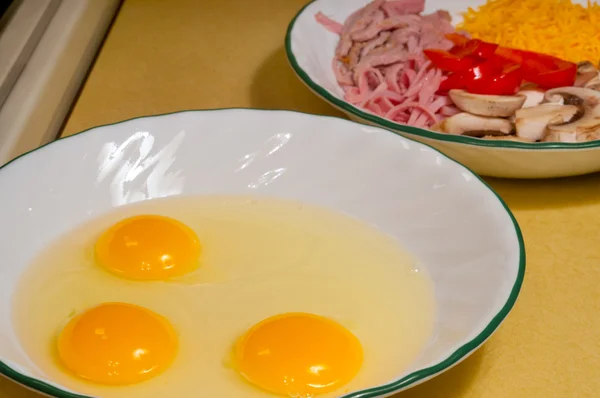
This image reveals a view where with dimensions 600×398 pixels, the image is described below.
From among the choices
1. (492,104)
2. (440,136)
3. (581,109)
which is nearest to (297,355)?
(440,136)

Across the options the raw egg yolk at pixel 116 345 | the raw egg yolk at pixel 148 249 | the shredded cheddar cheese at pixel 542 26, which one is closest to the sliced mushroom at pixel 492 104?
the shredded cheddar cheese at pixel 542 26

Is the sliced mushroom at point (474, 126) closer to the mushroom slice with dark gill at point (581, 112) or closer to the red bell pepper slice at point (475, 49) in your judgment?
the mushroom slice with dark gill at point (581, 112)

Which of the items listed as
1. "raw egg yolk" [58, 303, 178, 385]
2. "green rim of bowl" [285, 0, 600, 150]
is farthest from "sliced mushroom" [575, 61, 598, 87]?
"raw egg yolk" [58, 303, 178, 385]

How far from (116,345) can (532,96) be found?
1.22 meters

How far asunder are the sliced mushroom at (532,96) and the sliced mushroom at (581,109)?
30 millimetres

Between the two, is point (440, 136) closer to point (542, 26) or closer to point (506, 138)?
point (506, 138)

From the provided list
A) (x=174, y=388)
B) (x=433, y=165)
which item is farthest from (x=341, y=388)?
(x=433, y=165)

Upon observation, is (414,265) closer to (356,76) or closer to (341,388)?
(341,388)

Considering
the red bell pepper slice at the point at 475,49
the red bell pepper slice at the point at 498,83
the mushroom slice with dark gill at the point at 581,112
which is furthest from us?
the red bell pepper slice at the point at 475,49

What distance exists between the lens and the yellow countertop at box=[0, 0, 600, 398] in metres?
1.19

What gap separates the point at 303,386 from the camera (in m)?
1.02

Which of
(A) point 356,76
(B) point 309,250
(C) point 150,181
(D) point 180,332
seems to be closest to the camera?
(D) point 180,332

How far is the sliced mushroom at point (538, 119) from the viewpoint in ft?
5.34

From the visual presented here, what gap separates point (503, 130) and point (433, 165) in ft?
1.12
